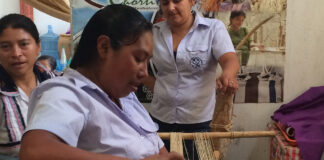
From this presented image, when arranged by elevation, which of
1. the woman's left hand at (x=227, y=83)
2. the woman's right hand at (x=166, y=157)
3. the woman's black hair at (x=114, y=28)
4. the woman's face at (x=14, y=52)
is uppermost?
the woman's black hair at (x=114, y=28)

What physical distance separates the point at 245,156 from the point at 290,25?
42.1 inches

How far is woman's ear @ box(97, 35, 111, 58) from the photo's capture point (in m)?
0.72

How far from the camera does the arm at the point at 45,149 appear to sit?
1.81ft

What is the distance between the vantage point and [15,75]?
1392 mm

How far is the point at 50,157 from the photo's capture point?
55 cm

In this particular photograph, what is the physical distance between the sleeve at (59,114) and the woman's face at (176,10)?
1.01 meters

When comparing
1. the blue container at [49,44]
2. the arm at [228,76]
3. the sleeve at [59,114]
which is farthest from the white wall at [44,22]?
the sleeve at [59,114]

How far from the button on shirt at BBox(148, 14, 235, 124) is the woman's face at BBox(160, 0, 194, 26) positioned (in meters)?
0.07

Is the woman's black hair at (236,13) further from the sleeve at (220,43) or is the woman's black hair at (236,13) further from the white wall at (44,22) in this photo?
the white wall at (44,22)

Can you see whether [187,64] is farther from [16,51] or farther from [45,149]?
[45,149]

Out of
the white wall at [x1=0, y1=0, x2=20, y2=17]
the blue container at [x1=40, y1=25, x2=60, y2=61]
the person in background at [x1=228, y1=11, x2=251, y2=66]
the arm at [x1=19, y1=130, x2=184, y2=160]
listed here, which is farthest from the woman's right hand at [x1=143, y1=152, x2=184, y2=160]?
the white wall at [x1=0, y1=0, x2=20, y2=17]

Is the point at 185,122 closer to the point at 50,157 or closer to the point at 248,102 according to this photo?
the point at 248,102

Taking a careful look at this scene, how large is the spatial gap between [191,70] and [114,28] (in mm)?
939

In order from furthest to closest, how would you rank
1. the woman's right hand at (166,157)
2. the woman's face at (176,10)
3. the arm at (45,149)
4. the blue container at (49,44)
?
the blue container at (49,44)
the woman's face at (176,10)
the woman's right hand at (166,157)
the arm at (45,149)
